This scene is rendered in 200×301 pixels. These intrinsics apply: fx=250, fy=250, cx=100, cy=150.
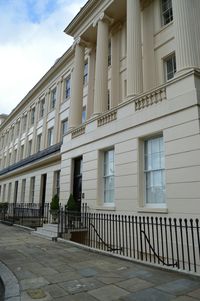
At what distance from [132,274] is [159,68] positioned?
9075 millimetres

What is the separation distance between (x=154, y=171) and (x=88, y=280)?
16.4 feet

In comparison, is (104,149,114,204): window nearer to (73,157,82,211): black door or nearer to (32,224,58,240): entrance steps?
(73,157,82,211): black door

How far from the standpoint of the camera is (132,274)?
5.34 meters

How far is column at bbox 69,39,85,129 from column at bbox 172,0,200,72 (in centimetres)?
731

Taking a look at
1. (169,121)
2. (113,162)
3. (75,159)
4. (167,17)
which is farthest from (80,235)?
(167,17)

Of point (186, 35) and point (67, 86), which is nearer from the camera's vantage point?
point (186, 35)

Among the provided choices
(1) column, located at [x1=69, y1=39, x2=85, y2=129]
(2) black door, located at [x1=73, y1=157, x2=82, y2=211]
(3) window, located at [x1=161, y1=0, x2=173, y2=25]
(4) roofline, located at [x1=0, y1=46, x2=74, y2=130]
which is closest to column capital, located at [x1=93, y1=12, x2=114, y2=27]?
(1) column, located at [x1=69, y1=39, x2=85, y2=129]

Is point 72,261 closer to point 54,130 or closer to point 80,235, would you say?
point 80,235

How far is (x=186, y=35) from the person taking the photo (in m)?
8.84

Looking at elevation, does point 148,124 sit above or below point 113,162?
above

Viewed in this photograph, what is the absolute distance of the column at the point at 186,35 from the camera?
8.55 meters

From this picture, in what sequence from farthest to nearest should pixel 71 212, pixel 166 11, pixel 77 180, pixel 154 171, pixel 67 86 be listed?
pixel 67 86 < pixel 77 180 < pixel 166 11 < pixel 71 212 < pixel 154 171

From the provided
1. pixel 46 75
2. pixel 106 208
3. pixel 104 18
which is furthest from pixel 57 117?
pixel 106 208

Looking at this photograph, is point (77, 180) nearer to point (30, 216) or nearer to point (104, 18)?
point (30, 216)
